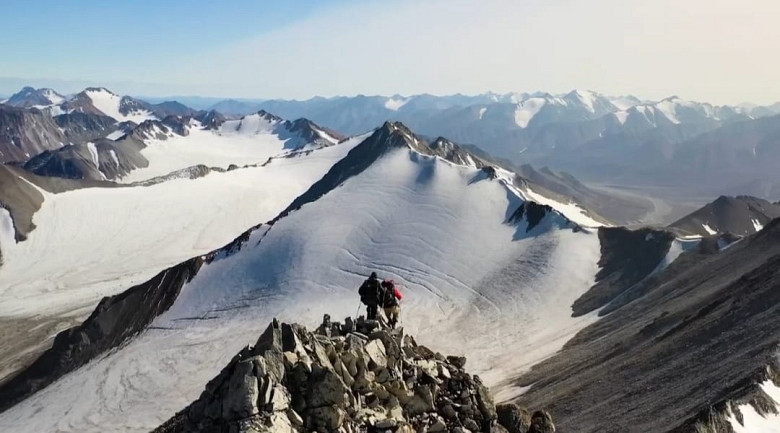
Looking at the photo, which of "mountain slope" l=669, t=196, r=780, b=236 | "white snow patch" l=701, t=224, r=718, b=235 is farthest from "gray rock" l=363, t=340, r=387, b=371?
"white snow patch" l=701, t=224, r=718, b=235

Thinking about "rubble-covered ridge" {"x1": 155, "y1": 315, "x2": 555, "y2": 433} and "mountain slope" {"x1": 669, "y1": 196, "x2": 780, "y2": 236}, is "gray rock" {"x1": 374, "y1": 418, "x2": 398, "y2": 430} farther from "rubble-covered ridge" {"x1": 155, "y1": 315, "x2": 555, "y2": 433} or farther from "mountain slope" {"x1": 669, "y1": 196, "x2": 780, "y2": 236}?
"mountain slope" {"x1": 669, "y1": 196, "x2": 780, "y2": 236}

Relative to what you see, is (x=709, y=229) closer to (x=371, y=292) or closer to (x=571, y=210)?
(x=571, y=210)

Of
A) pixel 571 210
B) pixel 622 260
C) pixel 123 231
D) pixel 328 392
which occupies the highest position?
pixel 328 392

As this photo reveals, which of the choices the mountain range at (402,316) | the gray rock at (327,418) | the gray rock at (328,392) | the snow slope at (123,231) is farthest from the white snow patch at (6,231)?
the gray rock at (327,418)

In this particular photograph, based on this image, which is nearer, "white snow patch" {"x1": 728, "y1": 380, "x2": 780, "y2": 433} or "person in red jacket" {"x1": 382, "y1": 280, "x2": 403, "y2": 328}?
"white snow patch" {"x1": 728, "y1": 380, "x2": 780, "y2": 433}

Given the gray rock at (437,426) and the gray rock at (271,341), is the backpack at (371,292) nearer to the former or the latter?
the gray rock at (271,341)

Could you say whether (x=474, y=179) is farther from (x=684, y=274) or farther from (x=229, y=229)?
(x=229, y=229)

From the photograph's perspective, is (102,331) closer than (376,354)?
No

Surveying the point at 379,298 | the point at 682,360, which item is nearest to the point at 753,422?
the point at 682,360
